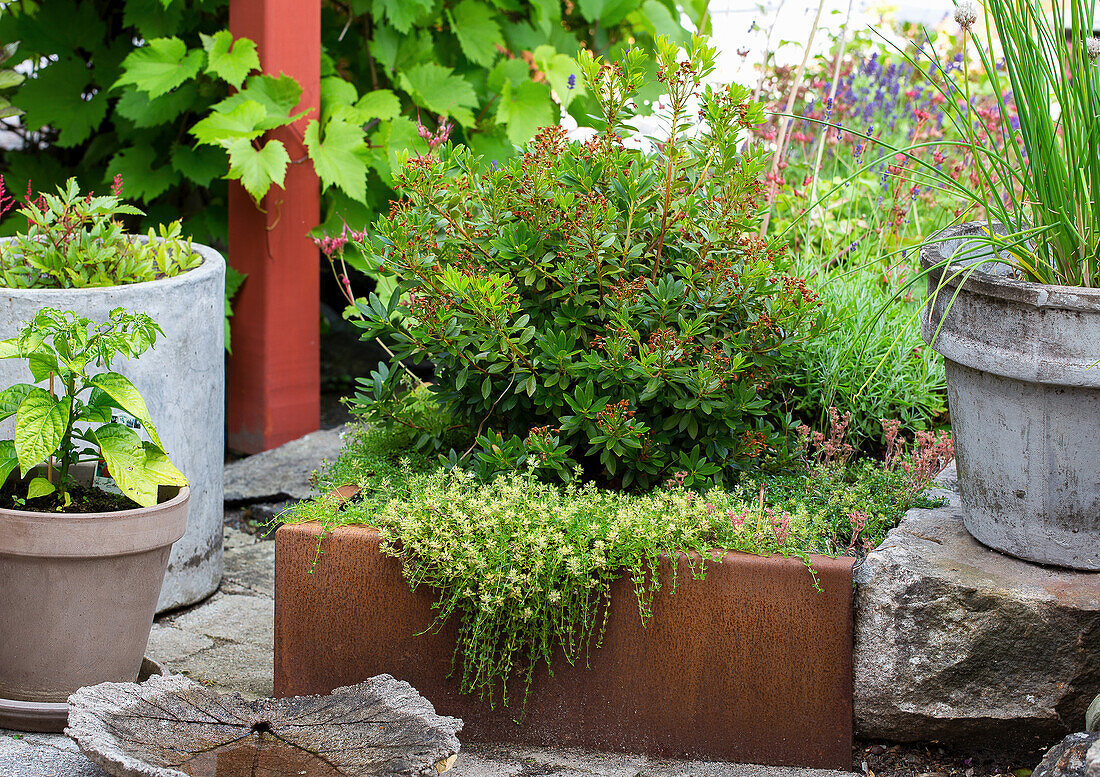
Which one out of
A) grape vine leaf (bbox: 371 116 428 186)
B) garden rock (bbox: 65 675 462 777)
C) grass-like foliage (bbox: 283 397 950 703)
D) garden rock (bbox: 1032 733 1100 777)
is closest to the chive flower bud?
grass-like foliage (bbox: 283 397 950 703)

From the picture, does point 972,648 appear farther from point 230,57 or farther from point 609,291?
point 230,57

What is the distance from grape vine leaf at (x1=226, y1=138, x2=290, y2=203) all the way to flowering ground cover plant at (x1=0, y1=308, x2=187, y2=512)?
1189 millimetres

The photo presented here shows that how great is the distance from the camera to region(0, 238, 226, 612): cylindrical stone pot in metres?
2.48

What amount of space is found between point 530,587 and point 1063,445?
3.36ft

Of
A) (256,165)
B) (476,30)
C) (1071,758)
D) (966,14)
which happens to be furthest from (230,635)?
(476,30)

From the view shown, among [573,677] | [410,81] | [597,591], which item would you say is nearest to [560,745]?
[573,677]

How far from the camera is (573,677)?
219cm

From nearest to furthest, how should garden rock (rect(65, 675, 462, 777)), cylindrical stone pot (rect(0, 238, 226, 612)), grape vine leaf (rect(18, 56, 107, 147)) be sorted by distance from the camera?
garden rock (rect(65, 675, 462, 777)), cylindrical stone pot (rect(0, 238, 226, 612)), grape vine leaf (rect(18, 56, 107, 147))

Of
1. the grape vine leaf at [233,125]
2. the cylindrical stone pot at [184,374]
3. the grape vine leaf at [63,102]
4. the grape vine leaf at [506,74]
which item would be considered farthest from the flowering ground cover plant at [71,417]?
the grape vine leaf at [506,74]

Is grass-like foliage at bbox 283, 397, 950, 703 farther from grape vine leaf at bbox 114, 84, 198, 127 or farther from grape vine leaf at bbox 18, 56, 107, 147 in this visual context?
Answer: grape vine leaf at bbox 18, 56, 107, 147

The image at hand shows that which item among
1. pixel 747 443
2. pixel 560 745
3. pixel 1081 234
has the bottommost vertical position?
pixel 560 745

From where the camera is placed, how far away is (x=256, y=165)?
11.0 feet

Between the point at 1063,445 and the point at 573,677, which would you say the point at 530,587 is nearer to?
the point at 573,677

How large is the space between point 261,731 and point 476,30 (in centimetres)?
278
